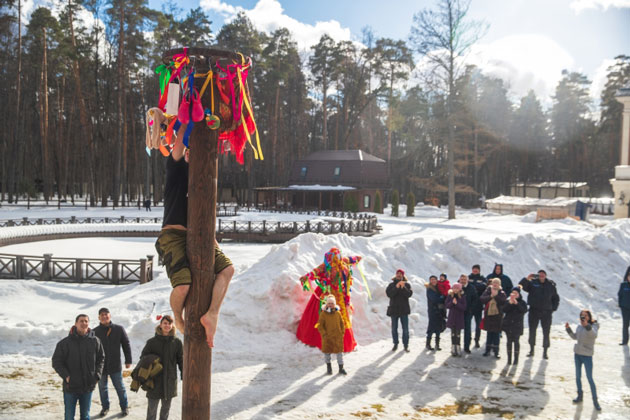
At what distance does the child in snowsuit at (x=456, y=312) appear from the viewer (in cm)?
1039

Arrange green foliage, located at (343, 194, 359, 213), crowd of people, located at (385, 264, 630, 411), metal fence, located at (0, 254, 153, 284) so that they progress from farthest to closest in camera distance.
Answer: green foliage, located at (343, 194, 359, 213) < metal fence, located at (0, 254, 153, 284) < crowd of people, located at (385, 264, 630, 411)

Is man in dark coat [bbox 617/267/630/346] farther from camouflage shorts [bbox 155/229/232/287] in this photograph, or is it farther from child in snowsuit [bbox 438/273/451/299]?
camouflage shorts [bbox 155/229/232/287]

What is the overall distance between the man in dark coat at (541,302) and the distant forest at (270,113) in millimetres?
29009

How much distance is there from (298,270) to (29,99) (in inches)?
2106

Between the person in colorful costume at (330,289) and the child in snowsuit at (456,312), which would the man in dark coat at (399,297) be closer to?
the child in snowsuit at (456,312)

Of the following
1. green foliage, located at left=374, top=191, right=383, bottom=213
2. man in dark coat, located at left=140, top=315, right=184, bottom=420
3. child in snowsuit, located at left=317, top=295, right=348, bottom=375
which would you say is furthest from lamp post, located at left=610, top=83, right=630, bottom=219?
man in dark coat, located at left=140, top=315, right=184, bottom=420

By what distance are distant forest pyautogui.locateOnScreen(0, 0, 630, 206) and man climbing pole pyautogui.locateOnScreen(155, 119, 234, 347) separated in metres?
36.7

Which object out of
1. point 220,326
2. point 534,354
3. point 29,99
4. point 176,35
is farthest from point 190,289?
point 29,99

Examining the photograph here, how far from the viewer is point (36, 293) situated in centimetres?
1315

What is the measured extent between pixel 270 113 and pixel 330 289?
4998cm

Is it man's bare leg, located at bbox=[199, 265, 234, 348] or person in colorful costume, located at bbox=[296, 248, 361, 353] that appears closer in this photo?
man's bare leg, located at bbox=[199, 265, 234, 348]

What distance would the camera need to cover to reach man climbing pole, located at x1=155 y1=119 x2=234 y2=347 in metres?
3.35

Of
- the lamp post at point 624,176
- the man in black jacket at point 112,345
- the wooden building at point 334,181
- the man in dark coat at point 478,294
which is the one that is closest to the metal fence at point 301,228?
the man in dark coat at point 478,294

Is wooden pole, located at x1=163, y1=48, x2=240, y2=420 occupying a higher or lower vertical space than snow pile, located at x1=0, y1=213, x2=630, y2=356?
higher
